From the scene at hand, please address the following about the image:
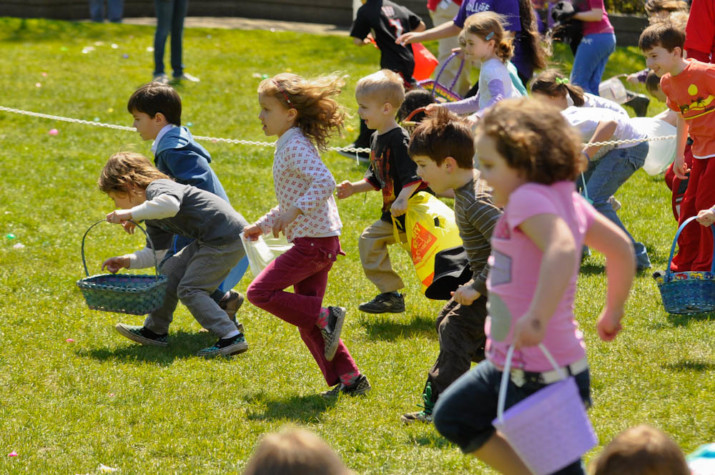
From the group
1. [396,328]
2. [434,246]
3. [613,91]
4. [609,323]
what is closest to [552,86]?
[434,246]

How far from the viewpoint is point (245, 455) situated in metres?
4.54

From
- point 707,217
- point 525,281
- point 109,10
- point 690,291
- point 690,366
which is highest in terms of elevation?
point 525,281

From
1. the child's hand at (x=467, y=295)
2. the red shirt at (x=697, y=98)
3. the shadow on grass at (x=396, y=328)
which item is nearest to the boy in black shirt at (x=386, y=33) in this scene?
the shadow on grass at (x=396, y=328)

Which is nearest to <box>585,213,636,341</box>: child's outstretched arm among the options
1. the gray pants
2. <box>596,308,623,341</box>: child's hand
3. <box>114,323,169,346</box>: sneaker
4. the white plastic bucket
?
<box>596,308,623,341</box>: child's hand

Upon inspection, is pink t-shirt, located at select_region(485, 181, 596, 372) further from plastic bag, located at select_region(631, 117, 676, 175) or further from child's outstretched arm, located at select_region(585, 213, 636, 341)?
plastic bag, located at select_region(631, 117, 676, 175)

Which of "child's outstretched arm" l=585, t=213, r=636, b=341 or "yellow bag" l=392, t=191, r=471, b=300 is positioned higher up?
"child's outstretched arm" l=585, t=213, r=636, b=341

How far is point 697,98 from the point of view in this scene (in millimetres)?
6250

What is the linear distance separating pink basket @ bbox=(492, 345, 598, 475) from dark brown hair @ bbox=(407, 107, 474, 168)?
179cm

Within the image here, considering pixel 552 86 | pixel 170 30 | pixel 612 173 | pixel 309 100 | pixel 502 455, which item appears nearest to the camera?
pixel 502 455

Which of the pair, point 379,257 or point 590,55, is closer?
point 379,257

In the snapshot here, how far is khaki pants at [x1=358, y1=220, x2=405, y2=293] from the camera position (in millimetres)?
6879

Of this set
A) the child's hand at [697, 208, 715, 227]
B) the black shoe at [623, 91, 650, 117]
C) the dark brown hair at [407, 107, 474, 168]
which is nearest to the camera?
the dark brown hair at [407, 107, 474, 168]

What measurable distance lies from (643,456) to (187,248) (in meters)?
4.05

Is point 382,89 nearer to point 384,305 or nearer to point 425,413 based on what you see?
point 384,305
